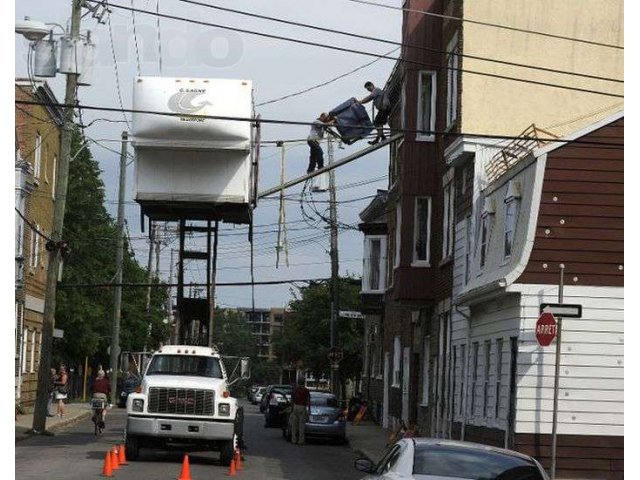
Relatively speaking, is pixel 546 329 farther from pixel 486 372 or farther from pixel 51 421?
pixel 51 421

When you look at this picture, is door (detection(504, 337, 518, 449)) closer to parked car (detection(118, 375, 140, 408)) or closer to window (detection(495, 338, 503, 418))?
window (detection(495, 338, 503, 418))

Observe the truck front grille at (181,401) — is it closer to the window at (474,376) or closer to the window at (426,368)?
the window at (474,376)

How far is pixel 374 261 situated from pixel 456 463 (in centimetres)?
3988

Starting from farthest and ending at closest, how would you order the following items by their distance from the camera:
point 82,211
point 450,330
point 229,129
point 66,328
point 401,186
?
point 82,211
point 66,328
point 401,186
point 450,330
point 229,129

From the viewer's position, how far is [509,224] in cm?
2678

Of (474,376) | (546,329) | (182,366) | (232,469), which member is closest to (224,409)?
(182,366)

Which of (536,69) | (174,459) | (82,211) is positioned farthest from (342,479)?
(82,211)

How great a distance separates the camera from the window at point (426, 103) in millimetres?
35500

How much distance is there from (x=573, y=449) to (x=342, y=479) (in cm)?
434

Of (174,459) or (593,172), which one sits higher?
(593,172)

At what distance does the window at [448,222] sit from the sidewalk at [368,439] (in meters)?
5.36

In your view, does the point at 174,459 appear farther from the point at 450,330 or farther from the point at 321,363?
the point at 321,363

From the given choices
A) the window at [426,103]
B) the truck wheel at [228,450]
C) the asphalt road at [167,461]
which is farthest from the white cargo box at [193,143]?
the window at [426,103]

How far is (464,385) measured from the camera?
31.1 meters
